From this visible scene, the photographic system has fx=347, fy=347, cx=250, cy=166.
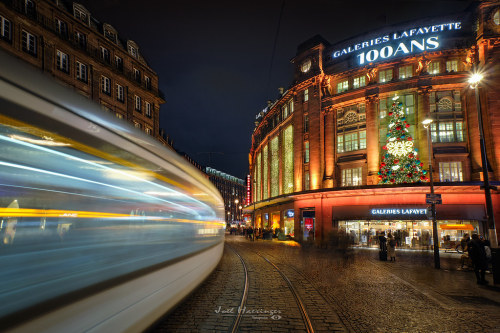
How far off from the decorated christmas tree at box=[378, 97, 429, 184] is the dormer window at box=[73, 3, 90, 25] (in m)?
27.8

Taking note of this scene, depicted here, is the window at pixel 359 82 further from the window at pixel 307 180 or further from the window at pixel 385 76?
the window at pixel 307 180

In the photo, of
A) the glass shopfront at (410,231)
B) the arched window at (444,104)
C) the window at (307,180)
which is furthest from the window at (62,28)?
the arched window at (444,104)

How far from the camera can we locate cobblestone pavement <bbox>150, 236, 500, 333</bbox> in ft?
21.3

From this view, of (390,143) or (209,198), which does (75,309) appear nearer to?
(209,198)

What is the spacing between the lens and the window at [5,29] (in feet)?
72.9

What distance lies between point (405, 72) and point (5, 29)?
31.4 metres

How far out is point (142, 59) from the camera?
38.2m

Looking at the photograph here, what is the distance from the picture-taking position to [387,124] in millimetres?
31609

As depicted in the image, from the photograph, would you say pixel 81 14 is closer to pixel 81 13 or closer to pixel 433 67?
pixel 81 13

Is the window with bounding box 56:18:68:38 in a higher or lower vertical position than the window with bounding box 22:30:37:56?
higher

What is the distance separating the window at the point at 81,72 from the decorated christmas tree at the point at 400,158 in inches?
1026

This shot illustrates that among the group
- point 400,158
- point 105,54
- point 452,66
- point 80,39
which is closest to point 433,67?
point 452,66

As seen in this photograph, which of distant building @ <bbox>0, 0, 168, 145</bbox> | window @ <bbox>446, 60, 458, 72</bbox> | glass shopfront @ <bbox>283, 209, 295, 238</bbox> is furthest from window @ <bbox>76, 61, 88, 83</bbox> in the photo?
window @ <bbox>446, 60, 458, 72</bbox>

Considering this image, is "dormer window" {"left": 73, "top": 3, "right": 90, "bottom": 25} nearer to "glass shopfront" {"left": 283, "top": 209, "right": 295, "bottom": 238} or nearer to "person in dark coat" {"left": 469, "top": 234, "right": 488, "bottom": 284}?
"glass shopfront" {"left": 283, "top": 209, "right": 295, "bottom": 238}
